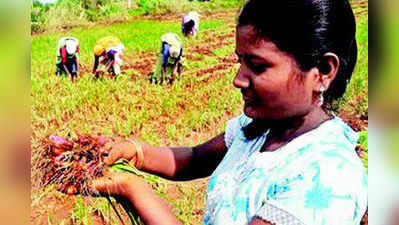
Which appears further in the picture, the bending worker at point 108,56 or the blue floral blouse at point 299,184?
the bending worker at point 108,56

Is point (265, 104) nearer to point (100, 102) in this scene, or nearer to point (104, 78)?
point (100, 102)

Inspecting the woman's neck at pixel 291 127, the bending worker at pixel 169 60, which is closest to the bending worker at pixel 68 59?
the bending worker at pixel 169 60

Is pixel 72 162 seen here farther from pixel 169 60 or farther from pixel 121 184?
pixel 169 60

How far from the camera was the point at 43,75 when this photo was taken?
628 centimetres

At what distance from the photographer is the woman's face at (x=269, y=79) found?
937mm

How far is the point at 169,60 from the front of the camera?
669 cm

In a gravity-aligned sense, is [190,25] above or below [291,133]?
below

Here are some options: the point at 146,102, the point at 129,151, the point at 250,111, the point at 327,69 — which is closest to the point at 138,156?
the point at 129,151

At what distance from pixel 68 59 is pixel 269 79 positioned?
5739 millimetres

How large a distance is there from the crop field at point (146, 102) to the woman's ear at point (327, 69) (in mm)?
2183

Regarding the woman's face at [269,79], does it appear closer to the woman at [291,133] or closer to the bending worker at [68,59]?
the woman at [291,133]

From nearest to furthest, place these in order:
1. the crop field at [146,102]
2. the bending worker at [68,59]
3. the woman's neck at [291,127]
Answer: the woman's neck at [291,127], the crop field at [146,102], the bending worker at [68,59]
